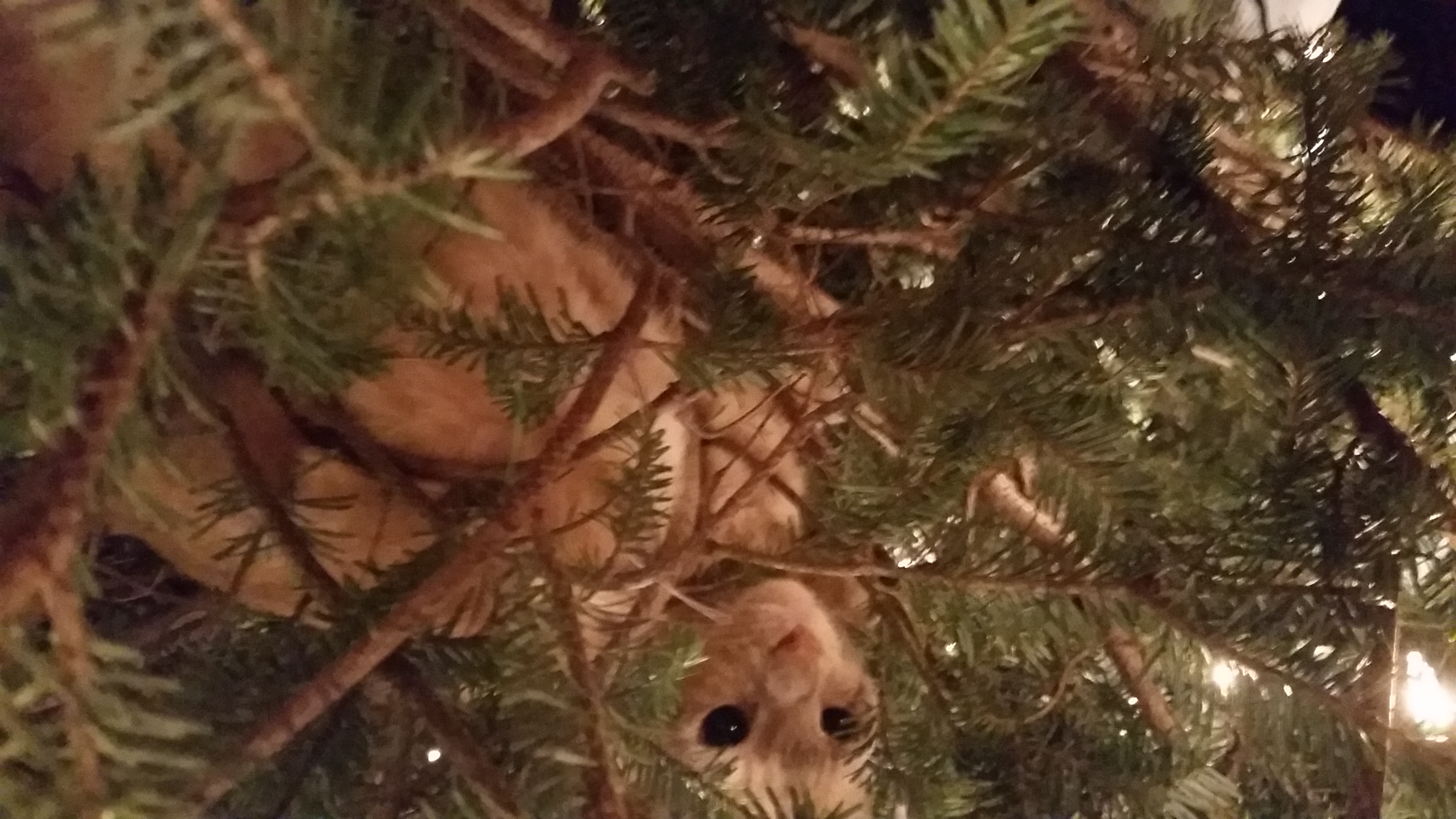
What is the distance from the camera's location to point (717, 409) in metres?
A: 0.57

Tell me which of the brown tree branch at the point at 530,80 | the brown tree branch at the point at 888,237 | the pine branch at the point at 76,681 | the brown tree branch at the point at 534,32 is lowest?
the pine branch at the point at 76,681

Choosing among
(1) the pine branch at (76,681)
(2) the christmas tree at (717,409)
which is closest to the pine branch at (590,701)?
(2) the christmas tree at (717,409)

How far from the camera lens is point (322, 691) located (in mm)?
326

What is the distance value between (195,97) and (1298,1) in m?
0.74

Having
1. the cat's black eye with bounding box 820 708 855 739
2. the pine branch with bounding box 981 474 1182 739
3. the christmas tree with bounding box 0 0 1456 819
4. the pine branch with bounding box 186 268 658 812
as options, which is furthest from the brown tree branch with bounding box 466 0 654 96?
the cat's black eye with bounding box 820 708 855 739

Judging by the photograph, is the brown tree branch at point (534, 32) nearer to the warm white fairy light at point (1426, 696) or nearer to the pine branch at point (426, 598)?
the pine branch at point (426, 598)

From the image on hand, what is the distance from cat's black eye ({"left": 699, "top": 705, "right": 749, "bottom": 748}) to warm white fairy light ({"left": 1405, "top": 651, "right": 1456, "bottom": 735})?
12.0 inches

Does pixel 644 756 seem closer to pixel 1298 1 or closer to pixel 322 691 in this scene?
pixel 322 691

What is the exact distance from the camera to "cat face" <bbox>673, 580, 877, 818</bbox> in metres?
0.59

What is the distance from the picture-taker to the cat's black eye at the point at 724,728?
592mm

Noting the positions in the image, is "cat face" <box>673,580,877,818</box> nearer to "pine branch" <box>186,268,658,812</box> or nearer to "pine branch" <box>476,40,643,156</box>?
"pine branch" <box>186,268,658,812</box>

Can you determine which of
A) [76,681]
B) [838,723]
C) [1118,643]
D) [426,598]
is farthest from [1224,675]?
[76,681]

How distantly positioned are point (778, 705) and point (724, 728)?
31 millimetres

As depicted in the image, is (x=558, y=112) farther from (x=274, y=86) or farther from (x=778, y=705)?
(x=778, y=705)
